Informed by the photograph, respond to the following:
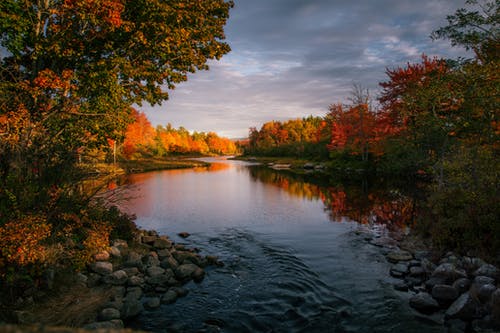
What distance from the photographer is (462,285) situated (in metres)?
9.91

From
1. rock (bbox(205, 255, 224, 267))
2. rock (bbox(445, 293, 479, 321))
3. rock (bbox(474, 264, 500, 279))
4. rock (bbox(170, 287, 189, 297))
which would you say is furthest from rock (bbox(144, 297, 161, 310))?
rock (bbox(474, 264, 500, 279))

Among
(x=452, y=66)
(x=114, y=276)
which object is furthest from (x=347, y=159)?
(x=114, y=276)

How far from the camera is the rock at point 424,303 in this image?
9.32m

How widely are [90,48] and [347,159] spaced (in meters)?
54.0

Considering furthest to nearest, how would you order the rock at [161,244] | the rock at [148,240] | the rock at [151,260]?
1. the rock at [148,240]
2. the rock at [161,244]
3. the rock at [151,260]

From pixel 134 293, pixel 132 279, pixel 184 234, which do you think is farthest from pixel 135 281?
pixel 184 234

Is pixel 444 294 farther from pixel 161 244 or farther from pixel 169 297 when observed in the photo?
pixel 161 244

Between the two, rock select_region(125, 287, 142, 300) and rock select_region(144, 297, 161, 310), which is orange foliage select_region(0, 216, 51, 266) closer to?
rock select_region(125, 287, 142, 300)

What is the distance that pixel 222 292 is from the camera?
10.8m

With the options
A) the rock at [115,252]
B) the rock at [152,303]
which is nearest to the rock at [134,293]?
the rock at [152,303]

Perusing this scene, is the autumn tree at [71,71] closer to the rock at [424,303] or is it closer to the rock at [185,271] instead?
the rock at [185,271]

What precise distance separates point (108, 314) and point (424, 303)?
9478mm

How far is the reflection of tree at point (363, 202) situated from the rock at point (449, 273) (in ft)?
28.5

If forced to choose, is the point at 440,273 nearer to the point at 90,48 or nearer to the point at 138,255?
the point at 138,255
